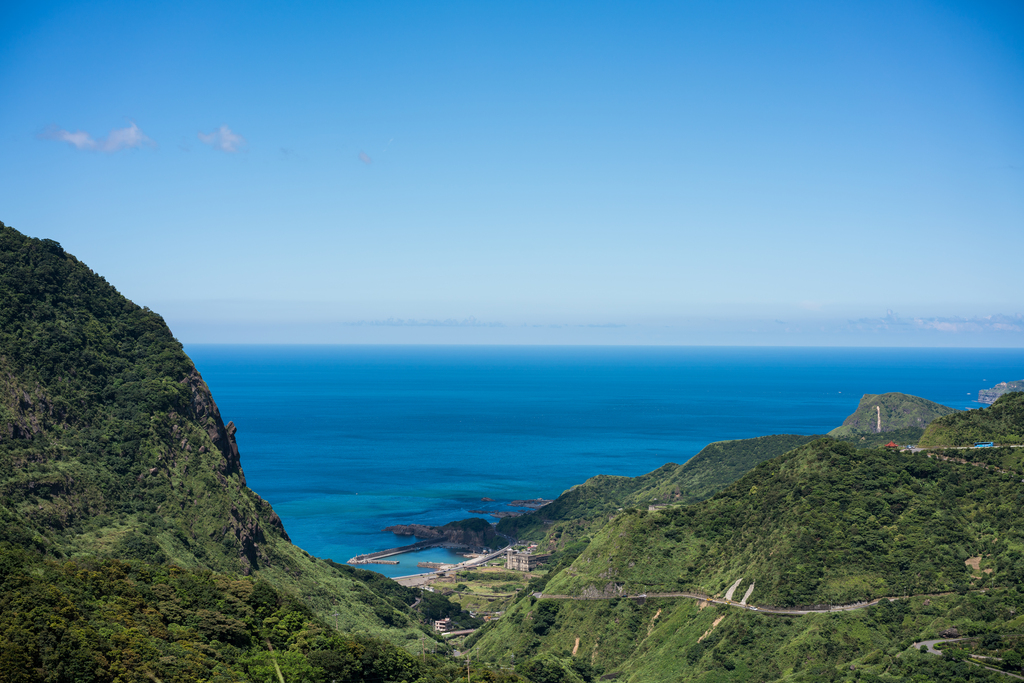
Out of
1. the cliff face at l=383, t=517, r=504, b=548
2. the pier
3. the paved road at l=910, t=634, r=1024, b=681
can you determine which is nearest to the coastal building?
the cliff face at l=383, t=517, r=504, b=548

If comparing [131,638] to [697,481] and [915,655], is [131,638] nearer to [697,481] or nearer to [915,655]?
[915,655]

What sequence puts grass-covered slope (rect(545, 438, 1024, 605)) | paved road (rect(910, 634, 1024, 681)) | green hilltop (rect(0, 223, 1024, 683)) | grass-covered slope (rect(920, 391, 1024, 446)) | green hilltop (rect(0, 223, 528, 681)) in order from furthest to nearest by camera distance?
1. grass-covered slope (rect(920, 391, 1024, 446))
2. grass-covered slope (rect(545, 438, 1024, 605))
3. paved road (rect(910, 634, 1024, 681))
4. green hilltop (rect(0, 223, 1024, 683))
5. green hilltop (rect(0, 223, 528, 681))

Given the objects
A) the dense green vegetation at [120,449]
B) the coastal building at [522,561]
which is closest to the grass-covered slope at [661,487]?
the coastal building at [522,561]

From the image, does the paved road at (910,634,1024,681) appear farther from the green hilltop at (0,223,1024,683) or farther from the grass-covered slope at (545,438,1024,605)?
the grass-covered slope at (545,438,1024,605)

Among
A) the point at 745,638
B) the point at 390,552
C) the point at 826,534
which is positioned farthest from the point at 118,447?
the point at 826,534

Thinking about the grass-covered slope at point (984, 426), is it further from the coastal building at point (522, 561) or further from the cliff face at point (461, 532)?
Result: the cliff face at point (461, 532)

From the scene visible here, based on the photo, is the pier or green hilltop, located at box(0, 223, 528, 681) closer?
green hilltop, located at box(0, 223, 528, 681)

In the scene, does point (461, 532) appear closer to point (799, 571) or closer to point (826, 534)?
point (826, 534)
